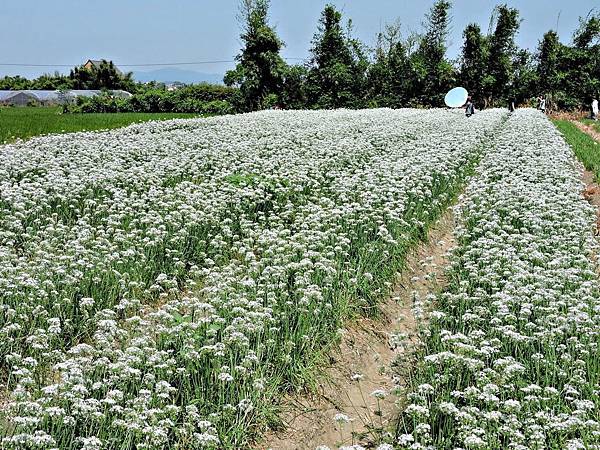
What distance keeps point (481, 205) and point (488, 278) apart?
4347mm

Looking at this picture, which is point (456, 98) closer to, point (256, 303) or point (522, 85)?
point (522, 85)

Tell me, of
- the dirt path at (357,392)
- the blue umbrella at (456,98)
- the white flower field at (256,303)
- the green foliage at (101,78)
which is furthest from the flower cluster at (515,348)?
the green foliage at (101,78)

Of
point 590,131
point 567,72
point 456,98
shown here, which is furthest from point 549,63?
point 590,131

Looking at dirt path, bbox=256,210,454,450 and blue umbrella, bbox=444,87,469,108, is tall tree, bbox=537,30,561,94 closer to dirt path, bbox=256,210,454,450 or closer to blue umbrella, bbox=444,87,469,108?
blue umbrella, bbox=444,87,469,108

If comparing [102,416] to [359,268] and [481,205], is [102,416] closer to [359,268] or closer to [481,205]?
[359,268]

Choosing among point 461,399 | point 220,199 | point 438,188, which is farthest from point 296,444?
point 438,188

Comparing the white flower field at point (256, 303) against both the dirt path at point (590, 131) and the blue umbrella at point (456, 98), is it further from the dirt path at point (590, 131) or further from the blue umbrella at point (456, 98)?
the blue umbrella at point (456, 98)

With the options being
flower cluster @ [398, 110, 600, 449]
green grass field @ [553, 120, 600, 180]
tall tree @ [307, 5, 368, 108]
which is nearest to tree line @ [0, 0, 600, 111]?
tall tree @ [307, 5, 368, 108]

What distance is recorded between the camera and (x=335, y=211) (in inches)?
391

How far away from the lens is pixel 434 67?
5762cm

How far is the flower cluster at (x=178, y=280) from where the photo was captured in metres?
4.82

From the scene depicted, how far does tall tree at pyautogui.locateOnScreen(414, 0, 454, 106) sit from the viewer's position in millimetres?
57031

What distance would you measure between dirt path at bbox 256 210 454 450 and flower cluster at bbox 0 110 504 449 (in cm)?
29

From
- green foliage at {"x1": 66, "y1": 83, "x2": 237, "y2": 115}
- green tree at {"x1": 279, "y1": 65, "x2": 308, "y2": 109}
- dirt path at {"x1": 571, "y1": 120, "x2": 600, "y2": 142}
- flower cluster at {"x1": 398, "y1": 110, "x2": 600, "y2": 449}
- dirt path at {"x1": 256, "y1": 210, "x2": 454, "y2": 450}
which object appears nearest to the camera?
flower cluster at {"x1": 398, "y1": 110, "x2": 600, "y2": 449}
